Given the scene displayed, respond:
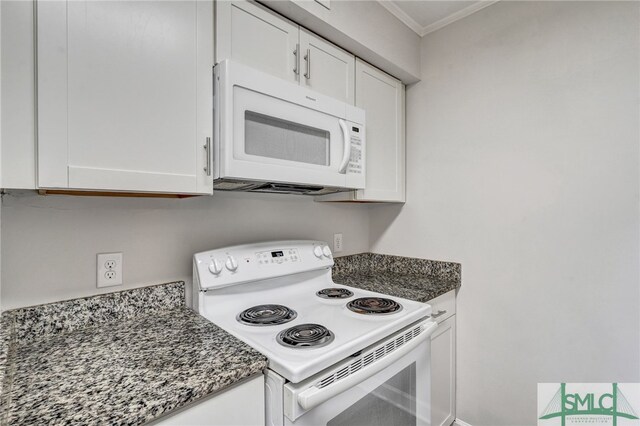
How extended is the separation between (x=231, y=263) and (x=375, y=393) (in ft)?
2.40

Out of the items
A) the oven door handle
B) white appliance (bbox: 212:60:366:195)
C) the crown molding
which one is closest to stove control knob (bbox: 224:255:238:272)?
white appliance (bbox: 212:60:366:195)

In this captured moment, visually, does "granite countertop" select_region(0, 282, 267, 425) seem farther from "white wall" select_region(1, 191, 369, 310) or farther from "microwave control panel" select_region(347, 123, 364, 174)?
"microwave control panel" select_region(347, 123, 364, 174)

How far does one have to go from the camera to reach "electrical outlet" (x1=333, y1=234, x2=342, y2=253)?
197 centimetres

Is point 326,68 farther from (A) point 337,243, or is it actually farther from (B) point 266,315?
(B) point 266,315

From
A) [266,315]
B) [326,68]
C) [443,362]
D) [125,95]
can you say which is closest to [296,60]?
[326,68]

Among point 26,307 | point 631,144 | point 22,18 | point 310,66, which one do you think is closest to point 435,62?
point 310,66

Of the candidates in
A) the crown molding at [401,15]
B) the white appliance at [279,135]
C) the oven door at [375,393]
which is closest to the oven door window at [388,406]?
the oven door at [375,393]

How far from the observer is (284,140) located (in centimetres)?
121

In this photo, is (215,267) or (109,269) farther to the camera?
(215,267)

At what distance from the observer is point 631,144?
128cm

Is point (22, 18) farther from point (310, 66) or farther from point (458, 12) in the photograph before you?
point (458, 12)

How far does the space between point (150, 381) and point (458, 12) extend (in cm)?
219

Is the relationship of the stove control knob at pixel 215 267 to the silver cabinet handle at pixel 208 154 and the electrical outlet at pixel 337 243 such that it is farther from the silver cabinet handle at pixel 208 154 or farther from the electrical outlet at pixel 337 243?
the electrical outlet at pixel 337 243

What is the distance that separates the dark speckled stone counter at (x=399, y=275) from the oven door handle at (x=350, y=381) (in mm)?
387
